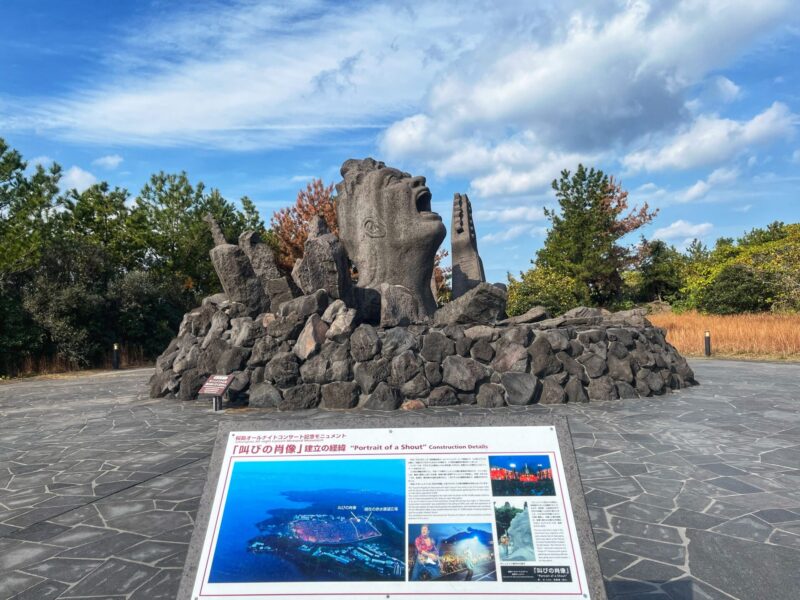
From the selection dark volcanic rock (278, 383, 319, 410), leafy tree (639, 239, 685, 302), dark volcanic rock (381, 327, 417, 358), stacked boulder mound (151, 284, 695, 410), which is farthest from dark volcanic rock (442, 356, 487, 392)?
leafy tree (639, 239, 685, 302)

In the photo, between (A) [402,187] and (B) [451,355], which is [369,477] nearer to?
(B) [451,355]

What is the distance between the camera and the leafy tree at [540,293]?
62.7 feet

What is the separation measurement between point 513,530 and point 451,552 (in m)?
0.21

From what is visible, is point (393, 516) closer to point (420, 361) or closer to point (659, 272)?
point (420, 361)

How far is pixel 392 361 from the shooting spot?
7.54 m

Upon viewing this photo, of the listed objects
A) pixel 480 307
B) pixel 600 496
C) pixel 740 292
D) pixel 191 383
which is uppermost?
pixel 740 292

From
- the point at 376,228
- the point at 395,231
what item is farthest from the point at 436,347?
the point at 376,228

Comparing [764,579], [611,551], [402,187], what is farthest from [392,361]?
[764,579]

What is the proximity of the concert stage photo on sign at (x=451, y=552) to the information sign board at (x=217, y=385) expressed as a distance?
231 inches

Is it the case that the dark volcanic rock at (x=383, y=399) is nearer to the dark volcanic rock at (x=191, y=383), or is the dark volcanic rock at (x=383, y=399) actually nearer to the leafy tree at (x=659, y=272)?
the dark volcanic rock at (x=191, y=383)

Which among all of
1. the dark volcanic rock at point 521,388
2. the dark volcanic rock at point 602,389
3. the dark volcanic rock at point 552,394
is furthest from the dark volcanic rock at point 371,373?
the dark volcanic rock at point 602,389

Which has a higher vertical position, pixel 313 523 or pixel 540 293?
pixel 540 293

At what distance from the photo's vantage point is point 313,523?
1939mm

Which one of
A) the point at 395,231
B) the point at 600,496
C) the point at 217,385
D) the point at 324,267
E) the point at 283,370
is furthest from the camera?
the point at 395,231
